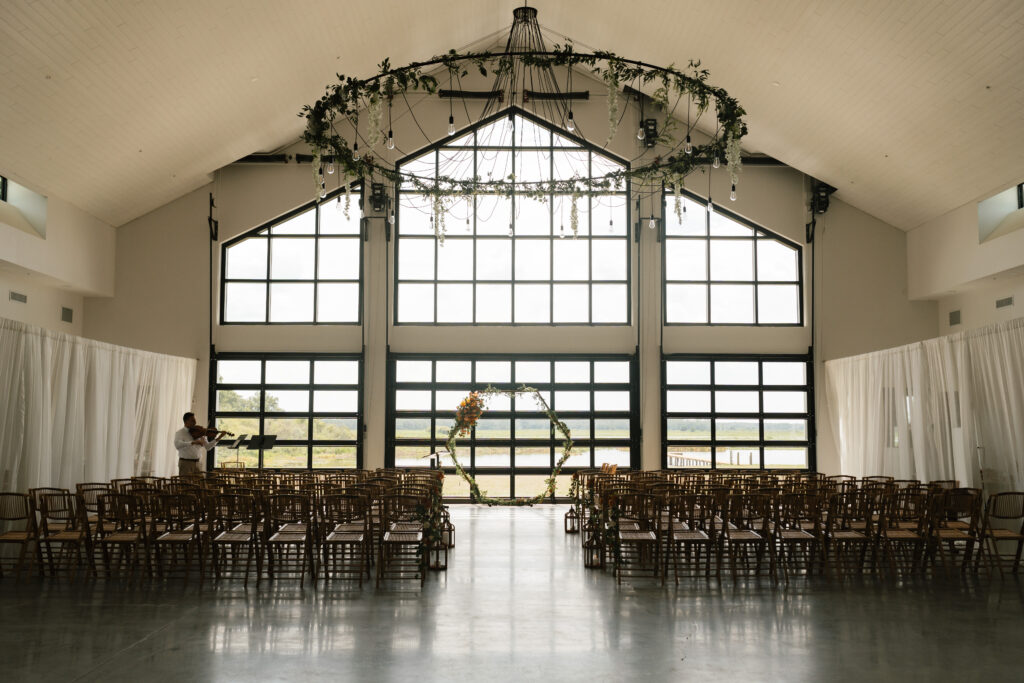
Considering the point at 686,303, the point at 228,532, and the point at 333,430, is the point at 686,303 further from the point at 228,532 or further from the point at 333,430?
the point at 228,532

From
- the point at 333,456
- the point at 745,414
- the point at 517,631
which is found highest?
the point at 745,414

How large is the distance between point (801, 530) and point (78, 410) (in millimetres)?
8869

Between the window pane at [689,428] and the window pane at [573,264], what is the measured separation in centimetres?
337

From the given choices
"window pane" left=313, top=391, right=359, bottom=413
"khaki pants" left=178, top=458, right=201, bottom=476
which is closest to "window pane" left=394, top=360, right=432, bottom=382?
"window pane" left=313, top=391, right=359, bottom=413

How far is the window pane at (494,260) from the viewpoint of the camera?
1659cm

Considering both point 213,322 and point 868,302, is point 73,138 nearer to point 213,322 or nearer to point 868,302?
point 213,322

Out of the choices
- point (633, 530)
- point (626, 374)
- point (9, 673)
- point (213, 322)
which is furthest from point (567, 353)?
point (9, 673)

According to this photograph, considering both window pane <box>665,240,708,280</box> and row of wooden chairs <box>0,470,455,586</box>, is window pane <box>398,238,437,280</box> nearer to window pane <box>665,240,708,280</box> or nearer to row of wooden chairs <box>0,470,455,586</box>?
window pane <box>665,240,708,280</box>

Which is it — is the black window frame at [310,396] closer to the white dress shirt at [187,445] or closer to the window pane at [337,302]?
the window pane at [337,302]

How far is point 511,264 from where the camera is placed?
54.5ft

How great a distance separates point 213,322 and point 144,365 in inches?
117

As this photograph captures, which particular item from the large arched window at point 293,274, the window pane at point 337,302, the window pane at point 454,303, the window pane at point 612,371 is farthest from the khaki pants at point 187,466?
the window pane at point 612,371

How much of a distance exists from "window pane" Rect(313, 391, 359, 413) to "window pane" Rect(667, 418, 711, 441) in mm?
6175

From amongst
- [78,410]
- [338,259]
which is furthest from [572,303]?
[78,410]
